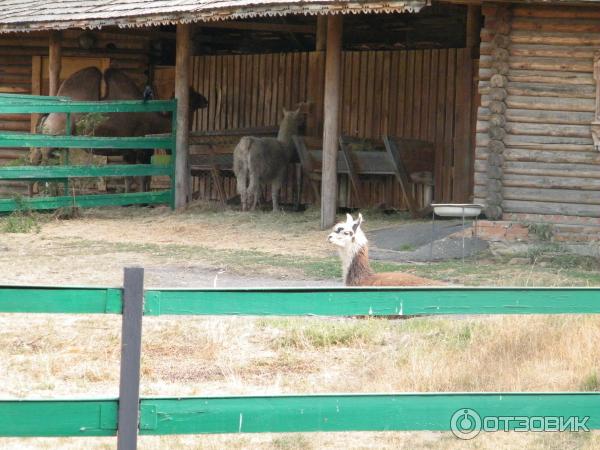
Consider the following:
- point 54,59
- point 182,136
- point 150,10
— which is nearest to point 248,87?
point 182,136

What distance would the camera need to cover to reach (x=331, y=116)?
16156mm

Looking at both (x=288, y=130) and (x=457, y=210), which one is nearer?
(x=457, y=210)

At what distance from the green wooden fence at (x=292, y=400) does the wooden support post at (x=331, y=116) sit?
10.6 m

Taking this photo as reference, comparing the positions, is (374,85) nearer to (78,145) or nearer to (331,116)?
(331,116)

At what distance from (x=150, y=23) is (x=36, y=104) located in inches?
84.7

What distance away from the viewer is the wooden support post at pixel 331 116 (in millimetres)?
16031

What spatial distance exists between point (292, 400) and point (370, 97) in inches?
567

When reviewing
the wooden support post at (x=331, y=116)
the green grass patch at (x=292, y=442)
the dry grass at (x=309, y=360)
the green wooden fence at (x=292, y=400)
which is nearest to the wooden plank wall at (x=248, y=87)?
the wooden support post at (x=331, y=116)

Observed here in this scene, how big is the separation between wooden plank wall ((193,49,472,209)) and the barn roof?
3420 mm

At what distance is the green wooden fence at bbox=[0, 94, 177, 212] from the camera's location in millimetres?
17359

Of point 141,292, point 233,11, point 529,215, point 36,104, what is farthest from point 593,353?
point 36,104

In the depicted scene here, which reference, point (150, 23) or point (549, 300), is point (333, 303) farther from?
point (150, 23)

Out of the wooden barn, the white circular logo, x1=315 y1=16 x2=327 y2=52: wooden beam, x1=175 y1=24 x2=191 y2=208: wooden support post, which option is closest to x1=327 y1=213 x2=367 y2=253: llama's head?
the wooden barn

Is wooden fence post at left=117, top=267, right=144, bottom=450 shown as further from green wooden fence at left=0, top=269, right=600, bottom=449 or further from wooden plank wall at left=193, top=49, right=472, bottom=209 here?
wooden plank wall at left=193, top=49, right=472, bottom=209
